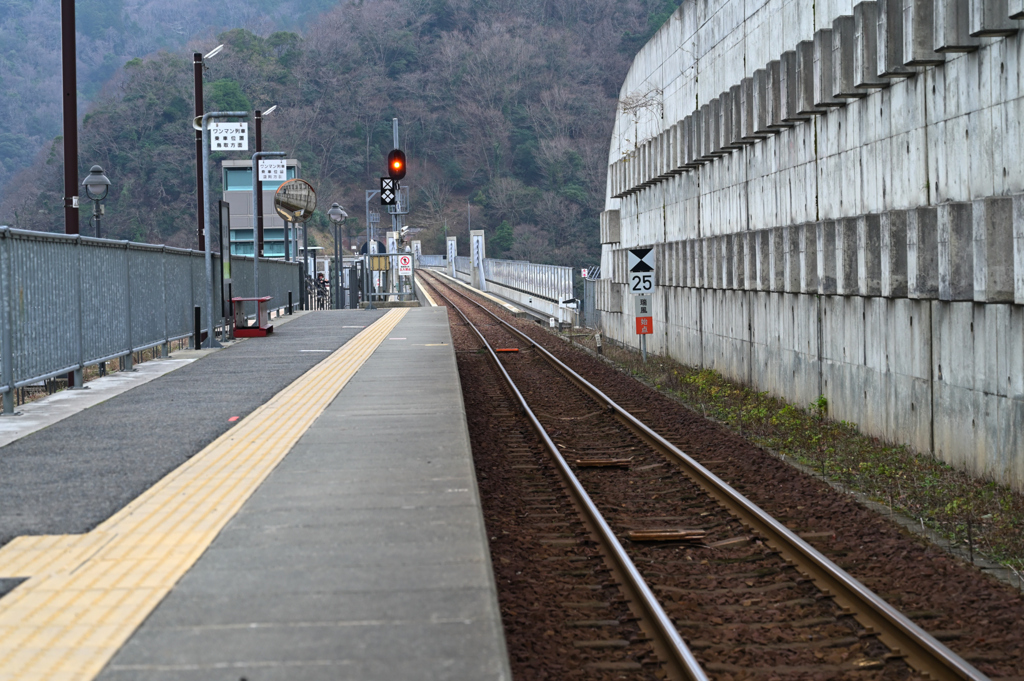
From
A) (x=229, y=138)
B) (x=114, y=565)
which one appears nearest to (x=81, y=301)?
(x=114, y=565)

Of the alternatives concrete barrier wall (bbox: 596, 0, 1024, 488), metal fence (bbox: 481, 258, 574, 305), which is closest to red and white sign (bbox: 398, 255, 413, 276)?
metal fence (bbox: 481, 258, 574, 305)

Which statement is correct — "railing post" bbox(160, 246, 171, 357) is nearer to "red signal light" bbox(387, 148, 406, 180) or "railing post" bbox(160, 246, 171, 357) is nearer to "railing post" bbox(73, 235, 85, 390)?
"railing post" bbox(73, 235, 85, 390)

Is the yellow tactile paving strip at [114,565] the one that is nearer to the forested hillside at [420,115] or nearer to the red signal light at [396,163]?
the red signal light at [396,163]

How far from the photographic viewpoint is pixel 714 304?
Answer: 67.3 ft

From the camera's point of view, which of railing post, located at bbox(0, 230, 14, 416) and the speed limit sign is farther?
the speed limit sign

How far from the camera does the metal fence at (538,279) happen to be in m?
39.9

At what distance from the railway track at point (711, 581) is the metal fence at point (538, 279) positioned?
86.9 ft

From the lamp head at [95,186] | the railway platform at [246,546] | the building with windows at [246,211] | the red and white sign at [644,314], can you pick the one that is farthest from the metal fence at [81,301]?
the building with windows at [246,211]

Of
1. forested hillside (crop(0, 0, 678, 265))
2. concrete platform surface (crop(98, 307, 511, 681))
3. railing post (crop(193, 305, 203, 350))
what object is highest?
forested hillside (crop(0, 0, 678, 265))

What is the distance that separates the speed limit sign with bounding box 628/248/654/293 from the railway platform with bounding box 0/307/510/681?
9.96 metres

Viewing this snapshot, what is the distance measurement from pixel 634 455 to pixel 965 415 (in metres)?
3.60

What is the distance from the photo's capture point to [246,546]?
6582 millimetres

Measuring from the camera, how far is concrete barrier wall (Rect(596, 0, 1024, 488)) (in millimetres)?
9953

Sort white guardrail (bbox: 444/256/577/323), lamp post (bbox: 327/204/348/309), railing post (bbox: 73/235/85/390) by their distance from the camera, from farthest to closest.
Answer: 1. lamp post (bbox: 327/204/348/309)
2. white guardrail (bbox: 444/256/577/323)
3. railing post (bbox: 73/235/85/390)
